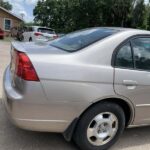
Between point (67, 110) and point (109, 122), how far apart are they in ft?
2.11

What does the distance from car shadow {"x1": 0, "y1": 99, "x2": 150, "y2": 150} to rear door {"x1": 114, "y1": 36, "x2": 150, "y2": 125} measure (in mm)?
386

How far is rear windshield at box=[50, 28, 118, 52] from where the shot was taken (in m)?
4.06

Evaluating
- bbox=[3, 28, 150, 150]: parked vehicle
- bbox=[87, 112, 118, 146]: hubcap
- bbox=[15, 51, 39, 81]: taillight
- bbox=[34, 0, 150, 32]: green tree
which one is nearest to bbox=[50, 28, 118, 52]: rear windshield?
bbox=[3, 28, 150, 150]: parked vehicle

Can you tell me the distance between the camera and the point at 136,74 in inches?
160

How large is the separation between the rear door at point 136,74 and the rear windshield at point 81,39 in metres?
0.33

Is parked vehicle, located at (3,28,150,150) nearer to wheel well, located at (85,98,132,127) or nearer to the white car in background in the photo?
wheel well, located at (85,98,132,127)

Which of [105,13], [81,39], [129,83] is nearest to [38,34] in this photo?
[105,13]

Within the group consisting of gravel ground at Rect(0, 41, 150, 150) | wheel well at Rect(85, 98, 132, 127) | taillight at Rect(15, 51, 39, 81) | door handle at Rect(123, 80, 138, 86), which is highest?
taillight at Rect(15, 51, 39, 81)

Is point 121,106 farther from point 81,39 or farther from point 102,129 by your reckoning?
point 81,39

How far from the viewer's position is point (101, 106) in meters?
3.89

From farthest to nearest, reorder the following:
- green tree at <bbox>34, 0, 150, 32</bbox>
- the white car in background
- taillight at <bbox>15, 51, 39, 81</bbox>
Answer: green tree at <bbox>34, 0, 150, 32</bbox> < the white car in background < taillight at <bbox>15, 51, 39, 81</bbox>

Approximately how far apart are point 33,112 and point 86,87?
67 cm

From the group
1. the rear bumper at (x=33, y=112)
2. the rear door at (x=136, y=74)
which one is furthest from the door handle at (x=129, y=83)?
the rear bumper at (x=33, y=112)

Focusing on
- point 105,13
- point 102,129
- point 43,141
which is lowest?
point 43,141
